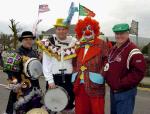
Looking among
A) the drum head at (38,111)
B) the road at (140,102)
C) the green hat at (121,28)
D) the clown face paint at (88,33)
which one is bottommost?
the road at (140,102)

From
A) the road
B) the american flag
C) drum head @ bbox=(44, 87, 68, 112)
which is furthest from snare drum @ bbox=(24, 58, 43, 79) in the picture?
the american flag

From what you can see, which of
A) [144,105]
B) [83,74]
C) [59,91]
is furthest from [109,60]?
[144,105]

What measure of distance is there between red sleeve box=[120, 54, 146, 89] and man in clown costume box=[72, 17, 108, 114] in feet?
1.94

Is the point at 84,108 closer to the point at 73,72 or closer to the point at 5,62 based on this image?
the point at 73,72

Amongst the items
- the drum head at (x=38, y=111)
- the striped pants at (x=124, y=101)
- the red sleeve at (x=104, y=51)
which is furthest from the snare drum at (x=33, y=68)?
the striped pants at (x=124, y=101)

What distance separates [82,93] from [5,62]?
Result: 4.23 feet

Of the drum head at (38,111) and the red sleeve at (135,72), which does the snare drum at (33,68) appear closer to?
the drum head at (38,111)

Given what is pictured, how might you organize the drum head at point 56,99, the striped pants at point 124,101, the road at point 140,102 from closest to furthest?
the striped pants at point 124,101, the drum head at point 56,99, the road at point 140,102

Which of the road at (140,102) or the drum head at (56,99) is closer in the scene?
the drum head at (56,99)

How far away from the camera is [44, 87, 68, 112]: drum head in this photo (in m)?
6.48

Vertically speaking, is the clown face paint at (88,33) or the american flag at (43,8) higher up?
the american flag at (43,8)

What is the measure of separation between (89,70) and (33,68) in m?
0.89

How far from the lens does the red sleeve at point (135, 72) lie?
562 cm

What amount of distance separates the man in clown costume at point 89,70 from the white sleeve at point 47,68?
0.38m
